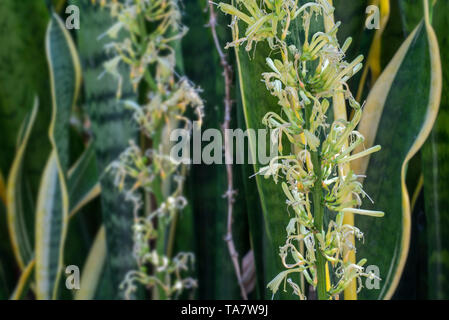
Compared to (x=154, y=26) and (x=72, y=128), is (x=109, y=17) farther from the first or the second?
(x=72, y=128)

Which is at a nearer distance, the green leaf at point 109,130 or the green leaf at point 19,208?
the green leaf at point 109,130

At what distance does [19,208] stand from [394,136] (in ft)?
1.94

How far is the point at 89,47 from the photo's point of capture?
2.20ft

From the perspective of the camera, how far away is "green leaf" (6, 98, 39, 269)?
787 millimetres

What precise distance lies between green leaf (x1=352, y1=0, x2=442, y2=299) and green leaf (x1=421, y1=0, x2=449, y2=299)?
4cm

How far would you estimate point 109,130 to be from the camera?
0.68m

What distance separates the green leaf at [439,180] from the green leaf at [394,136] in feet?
0.12

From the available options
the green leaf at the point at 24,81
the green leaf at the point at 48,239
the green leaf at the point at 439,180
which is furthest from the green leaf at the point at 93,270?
the green leaf at the point at 439,180

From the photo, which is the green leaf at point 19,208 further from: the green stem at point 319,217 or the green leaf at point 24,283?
the green stem at point 319,217

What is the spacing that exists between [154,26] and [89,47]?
0.09 m

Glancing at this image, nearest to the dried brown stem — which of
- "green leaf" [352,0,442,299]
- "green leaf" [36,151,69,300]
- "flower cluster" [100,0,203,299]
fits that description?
"flower cluster" [100,0,203,299]

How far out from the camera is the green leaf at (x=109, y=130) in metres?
0.67

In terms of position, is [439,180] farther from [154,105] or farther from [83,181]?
[83,181]
